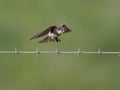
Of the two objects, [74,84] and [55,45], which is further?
[55,45]

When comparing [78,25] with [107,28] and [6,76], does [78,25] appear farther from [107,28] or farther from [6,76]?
[6,76]

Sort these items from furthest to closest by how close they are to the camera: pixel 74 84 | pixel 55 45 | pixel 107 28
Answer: pixel 107 28 < pixel 55 45 < pixel 74 84

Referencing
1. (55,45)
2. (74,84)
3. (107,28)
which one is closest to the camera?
(74,84)

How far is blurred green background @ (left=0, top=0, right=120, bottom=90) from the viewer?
10.3 meters

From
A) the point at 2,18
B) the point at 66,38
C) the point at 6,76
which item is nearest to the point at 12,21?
the point at 2,18

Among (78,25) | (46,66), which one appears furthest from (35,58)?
(78,25)

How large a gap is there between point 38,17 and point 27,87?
2.27 m

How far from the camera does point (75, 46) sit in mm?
11016

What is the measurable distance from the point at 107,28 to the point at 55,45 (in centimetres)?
124

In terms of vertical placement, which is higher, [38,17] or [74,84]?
[38,17]

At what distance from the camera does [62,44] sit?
11000mm

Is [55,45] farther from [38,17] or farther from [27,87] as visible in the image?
[38,17]

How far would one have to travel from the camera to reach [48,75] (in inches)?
414

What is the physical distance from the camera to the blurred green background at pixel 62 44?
404 inches
